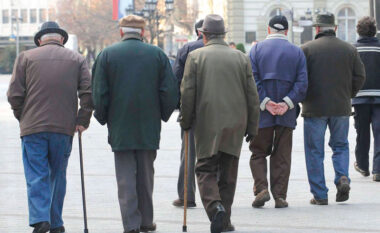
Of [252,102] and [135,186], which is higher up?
[252,102]

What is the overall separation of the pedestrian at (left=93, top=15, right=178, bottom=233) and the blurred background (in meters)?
8.93

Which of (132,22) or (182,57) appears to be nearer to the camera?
(132,22)

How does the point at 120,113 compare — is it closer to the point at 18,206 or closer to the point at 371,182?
the point at 18,206

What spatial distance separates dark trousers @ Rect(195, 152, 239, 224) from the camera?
9102 mm

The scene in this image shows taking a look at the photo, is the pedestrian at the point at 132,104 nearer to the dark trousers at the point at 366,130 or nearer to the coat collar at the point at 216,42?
the coat collar at the point at 216,42

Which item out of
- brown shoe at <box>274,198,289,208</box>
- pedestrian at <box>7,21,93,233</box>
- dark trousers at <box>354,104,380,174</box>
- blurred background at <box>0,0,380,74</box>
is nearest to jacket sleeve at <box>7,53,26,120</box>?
pedestrian at <box>7,21,93,233</box>

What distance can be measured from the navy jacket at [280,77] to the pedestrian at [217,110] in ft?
4.37

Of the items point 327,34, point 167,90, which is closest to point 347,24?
point 327,34

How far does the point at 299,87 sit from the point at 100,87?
96.4 inches

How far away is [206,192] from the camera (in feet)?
29.7

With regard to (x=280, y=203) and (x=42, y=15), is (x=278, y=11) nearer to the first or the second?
(x=280, y=203)

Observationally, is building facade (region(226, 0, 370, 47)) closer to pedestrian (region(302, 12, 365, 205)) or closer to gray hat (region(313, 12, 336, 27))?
gray hat (region(313, 12, 336, 27))

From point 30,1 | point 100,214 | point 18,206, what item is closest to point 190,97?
point 100,214

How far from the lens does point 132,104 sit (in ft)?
29.2
